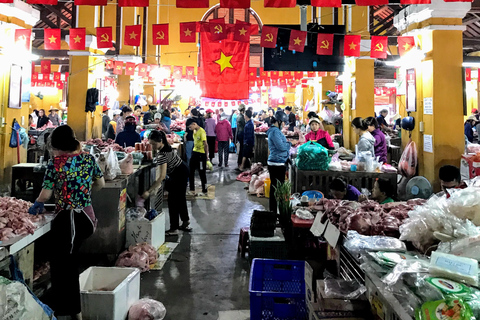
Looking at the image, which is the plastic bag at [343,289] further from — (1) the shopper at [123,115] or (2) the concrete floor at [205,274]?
(1) the shopper at [123,115]

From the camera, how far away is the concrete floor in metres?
3.83

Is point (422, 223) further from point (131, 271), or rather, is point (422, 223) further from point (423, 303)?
point (131, 271)

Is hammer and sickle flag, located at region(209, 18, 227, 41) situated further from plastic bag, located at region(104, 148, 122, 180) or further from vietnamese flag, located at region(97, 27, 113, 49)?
plastic bag, located at region(104, 148, 122, 180)

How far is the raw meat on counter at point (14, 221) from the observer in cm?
283

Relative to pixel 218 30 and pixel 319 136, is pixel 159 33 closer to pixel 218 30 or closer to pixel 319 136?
pixel 218 30

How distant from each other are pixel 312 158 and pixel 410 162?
2640 millimetres

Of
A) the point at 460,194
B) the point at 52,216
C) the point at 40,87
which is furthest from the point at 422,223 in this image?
the point at 40,87

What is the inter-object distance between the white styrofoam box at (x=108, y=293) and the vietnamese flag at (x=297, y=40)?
7.32 meters

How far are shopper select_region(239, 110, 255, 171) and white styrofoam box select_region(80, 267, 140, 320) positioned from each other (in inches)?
332

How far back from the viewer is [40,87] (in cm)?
2409

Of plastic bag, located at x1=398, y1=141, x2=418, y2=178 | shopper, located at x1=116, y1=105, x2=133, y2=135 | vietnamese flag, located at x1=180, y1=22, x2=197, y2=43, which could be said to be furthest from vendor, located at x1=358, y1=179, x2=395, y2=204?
shopper, located at x1=116, y1=105, x2=133, y2=135

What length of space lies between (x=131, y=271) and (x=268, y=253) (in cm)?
174

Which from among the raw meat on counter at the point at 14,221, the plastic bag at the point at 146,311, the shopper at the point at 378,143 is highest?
the shopper at the point at 378,143

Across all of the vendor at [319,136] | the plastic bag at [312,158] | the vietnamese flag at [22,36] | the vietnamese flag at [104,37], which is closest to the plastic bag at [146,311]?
the plastic bag at [312,158]
